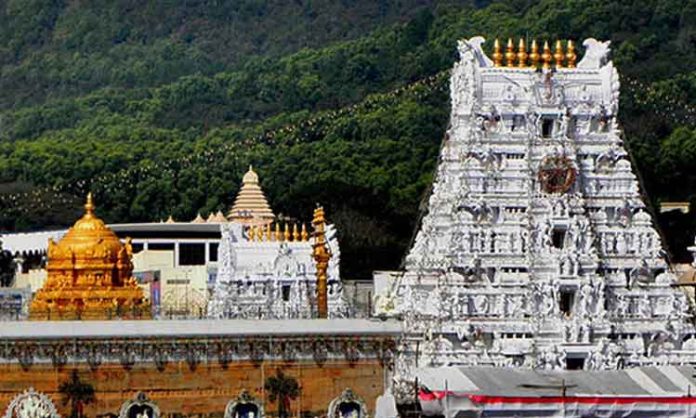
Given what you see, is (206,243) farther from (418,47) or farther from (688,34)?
(418,47)

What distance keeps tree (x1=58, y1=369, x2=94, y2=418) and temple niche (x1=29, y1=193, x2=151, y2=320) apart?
1051 centimetres

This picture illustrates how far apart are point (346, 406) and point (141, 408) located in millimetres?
3796

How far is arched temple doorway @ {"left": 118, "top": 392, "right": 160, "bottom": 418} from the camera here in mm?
54875

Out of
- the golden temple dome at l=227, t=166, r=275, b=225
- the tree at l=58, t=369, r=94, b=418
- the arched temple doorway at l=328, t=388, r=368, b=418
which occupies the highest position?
the golden temple dome at l=227, t=166, r=275, b=225

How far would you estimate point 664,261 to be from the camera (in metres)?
A: 58.7

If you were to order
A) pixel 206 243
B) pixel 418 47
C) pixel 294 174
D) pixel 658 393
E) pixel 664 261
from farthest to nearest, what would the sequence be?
pixel 418 47, pixel 294 174, pixel 206 243, pixel 664 261, pixel 658 393

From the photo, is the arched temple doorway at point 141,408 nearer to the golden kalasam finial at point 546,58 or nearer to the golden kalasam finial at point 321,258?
the golden kalasam finial at point 321,258

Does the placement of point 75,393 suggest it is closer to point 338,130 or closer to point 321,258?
point 321,258

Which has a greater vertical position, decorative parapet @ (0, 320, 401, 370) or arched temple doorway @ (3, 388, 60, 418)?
decorative parapet @ (0, 320, 401, 370)

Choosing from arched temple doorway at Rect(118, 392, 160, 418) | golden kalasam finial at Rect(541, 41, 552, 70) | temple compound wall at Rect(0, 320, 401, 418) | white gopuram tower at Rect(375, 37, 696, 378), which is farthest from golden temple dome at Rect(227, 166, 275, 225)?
arched temple doorway at Rect(118, 392, 160, 418)

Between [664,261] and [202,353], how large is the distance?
948cm

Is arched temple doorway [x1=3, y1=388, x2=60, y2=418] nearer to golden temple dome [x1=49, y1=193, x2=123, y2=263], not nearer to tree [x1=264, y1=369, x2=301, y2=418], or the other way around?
tree [x1=264, y1=369, x2=301, y2=418]

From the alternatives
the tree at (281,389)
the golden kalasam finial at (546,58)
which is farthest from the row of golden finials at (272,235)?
the tree at (281,389)

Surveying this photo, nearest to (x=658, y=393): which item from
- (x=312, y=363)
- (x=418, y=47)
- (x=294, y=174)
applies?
A: (x=312, y=363)
